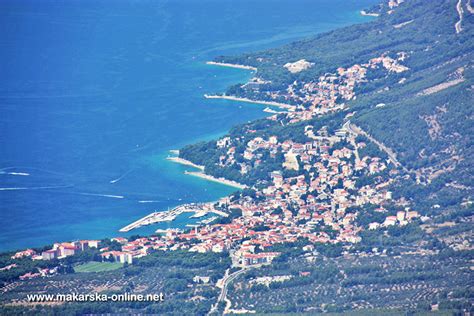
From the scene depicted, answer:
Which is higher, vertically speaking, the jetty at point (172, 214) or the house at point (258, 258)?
the jetty at point (172, 214)

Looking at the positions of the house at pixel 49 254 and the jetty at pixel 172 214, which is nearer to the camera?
the house at pixel 49 254

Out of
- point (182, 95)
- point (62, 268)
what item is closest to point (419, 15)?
point (182, 95)

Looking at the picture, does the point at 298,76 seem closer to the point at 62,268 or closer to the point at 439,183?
the point at 439,183

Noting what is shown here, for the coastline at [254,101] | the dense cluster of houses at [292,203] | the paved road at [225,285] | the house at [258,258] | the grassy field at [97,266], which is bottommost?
the paved road at [225,285]

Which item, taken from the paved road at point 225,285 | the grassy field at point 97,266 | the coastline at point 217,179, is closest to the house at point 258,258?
the paved road at point 225,285

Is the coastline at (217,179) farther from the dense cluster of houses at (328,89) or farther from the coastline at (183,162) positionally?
the dense cluster of houses at (328,89)

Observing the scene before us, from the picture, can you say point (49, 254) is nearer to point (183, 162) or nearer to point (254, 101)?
point (183, 162)

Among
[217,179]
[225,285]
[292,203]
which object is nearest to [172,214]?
[292,203]
